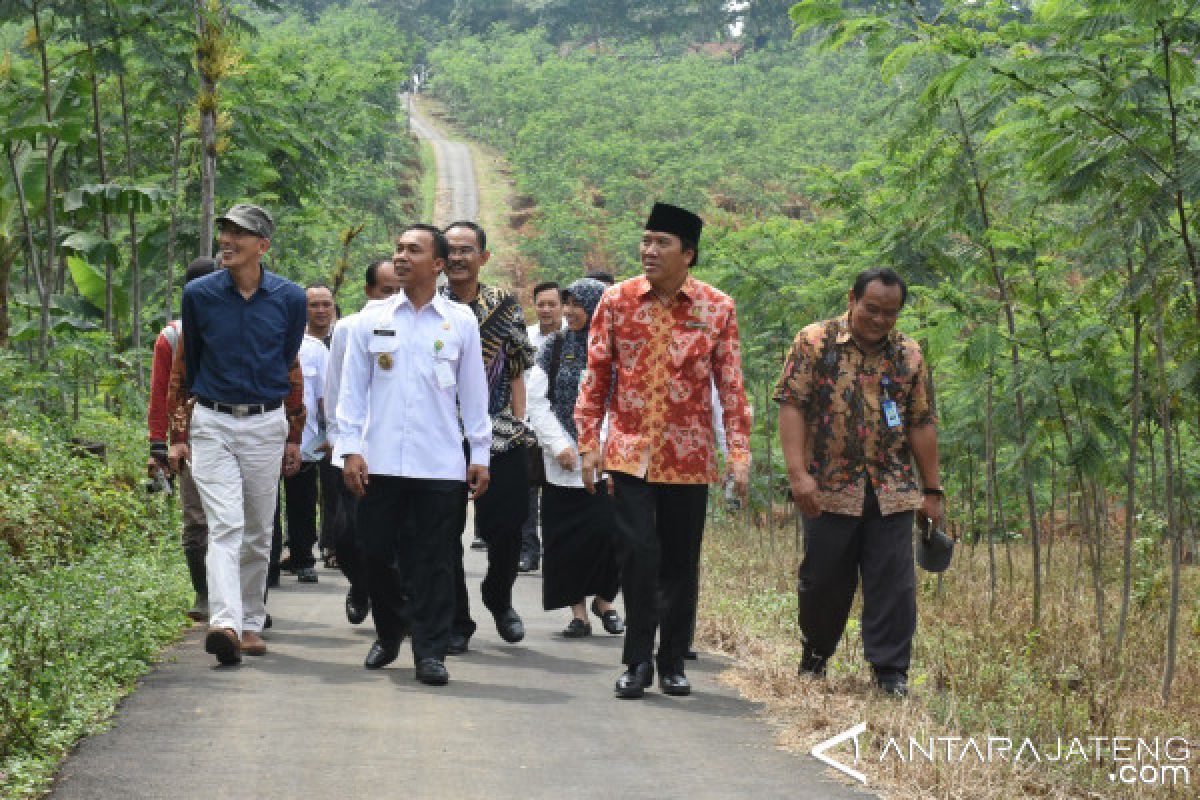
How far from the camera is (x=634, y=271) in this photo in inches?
1916

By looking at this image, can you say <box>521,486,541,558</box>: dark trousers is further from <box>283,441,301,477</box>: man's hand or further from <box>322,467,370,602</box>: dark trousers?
<box>283,441,301,477</box>: man's hand

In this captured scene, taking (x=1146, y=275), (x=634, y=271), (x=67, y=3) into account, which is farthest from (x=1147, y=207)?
(x=634, y=271)

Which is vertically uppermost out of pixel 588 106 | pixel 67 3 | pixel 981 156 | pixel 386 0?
pixel 386 0

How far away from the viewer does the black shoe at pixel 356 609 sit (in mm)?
9375

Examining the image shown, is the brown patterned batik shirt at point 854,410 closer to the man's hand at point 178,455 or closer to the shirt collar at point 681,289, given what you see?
the shirt collar at point 681,289

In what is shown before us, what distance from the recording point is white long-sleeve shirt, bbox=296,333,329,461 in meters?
11.6

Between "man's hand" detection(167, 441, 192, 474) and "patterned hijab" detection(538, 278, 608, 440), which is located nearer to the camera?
"man's hand" detection(167, 441, 192, 474)

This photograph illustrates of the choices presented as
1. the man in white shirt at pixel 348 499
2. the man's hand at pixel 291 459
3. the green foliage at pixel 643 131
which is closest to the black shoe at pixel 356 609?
the man in white shirt at pixel 348 499

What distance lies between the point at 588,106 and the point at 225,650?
6553cm

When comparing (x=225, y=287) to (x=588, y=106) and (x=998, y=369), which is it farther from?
(x=588, y=106)

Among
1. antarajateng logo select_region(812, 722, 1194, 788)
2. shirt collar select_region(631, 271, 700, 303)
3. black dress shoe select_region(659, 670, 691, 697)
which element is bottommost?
black dress shoe select_region(659, 670, 691, 697)

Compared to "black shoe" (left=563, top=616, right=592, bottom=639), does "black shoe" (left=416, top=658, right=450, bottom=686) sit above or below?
above

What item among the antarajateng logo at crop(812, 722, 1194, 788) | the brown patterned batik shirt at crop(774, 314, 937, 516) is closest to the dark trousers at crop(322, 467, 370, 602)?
the brown patterned batik shirt at crop(774, 314, 937, 516)

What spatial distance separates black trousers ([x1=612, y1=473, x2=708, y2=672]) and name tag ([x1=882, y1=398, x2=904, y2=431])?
95cm
